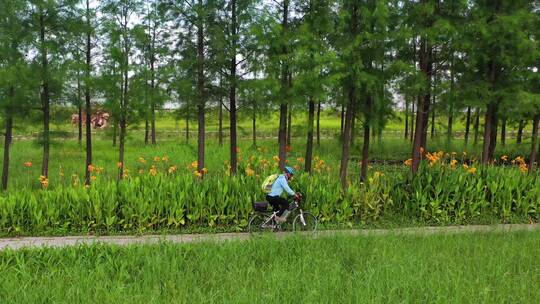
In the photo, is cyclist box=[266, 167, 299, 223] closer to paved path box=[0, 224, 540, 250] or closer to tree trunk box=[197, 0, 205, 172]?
paved path box=[0, 224, 540, 250]

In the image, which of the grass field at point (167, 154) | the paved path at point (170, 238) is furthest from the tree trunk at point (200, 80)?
the paved path at point (170, 238)

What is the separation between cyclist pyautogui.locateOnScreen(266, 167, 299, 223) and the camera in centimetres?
917

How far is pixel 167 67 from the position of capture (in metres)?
14.0

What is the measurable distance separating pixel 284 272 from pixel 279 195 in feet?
11.0

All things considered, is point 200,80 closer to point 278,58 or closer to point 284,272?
point 278,58

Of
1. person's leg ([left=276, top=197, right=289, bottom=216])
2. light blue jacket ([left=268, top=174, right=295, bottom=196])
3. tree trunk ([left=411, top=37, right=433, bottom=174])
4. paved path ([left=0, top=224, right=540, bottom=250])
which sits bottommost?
paved path ([left=0, top=224, right=540, bottom=250])

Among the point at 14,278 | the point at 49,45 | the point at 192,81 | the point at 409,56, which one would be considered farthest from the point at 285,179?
the point at 49,45

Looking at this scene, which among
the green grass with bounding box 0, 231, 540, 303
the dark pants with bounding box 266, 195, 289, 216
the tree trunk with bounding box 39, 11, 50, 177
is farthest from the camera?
the tree trunk with bounding box 39, 11, 50, 177

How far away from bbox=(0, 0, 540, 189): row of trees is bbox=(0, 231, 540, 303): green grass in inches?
224

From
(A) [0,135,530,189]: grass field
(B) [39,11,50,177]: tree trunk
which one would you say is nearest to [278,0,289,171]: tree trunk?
(A) [0,135,530,189]: grass field

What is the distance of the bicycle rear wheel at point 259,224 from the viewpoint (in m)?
9.43

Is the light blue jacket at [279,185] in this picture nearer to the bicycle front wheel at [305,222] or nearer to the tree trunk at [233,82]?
the bicycle front wheel at [305,222]

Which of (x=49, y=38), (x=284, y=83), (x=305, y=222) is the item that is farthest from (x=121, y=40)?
(x=305, y=222)

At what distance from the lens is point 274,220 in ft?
31.3
